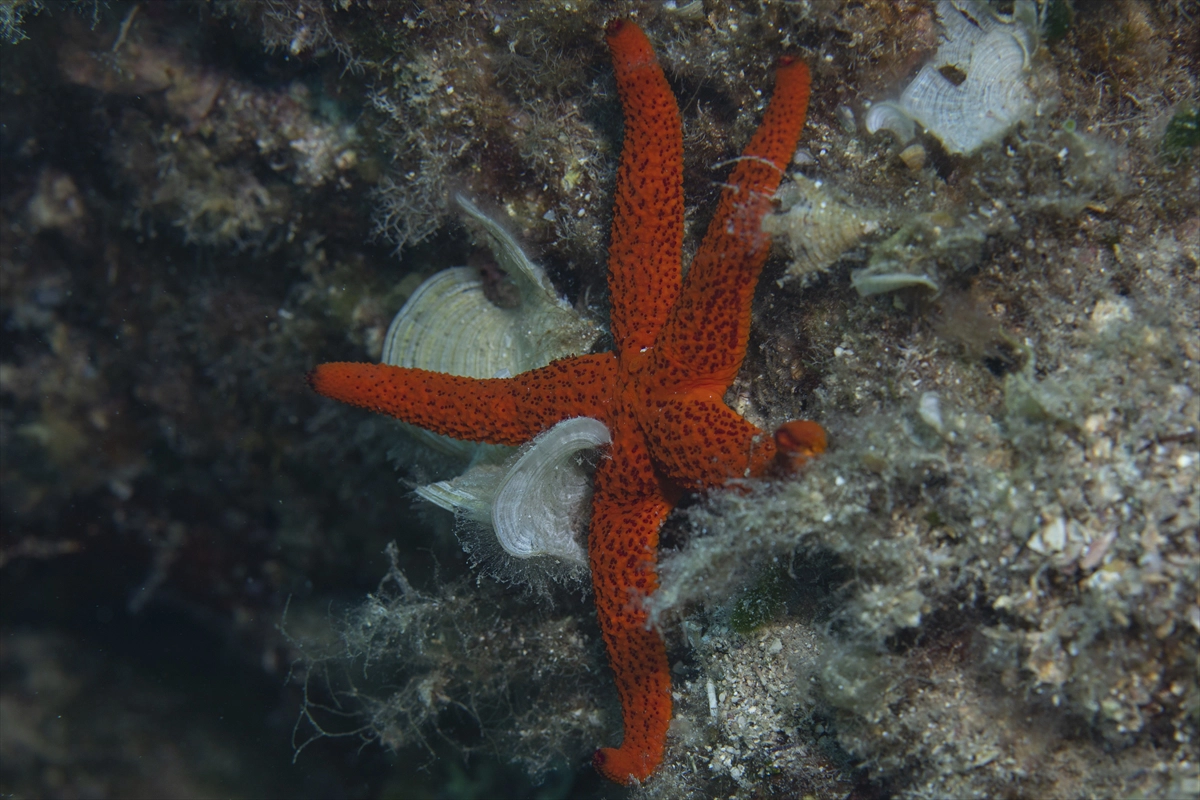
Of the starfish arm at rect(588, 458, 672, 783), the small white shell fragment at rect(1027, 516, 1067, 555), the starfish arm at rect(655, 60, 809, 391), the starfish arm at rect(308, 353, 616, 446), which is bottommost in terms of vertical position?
the starfish arm at rect(588, 458, 672, 783)

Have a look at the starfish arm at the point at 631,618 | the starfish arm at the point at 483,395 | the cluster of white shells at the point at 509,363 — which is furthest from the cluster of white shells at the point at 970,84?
the starfish arm at the point at 631,618

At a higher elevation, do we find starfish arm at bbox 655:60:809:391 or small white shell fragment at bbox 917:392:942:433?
starfish arm at bbox 655:60:809:391

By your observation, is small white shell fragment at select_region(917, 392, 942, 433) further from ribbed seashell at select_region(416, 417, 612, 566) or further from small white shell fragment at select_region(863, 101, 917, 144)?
ribbed seashell at select_region(416, 417, 612, 566)

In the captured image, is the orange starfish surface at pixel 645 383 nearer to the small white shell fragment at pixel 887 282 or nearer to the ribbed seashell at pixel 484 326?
the small white shell fragment at pixel 887 282

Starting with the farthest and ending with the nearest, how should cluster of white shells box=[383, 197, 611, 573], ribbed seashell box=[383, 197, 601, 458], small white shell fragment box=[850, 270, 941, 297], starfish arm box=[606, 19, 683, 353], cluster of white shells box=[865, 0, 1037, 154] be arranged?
ribbed seashell box=[383, 197, 601, 458] < cluster of white shells box=[383, 197, 611, 573] < starfish arm box=[606, 19, 683, 353] < cluster of white shells box=[865, 0, 1037, 154] < small white shell fragment box=[850, 270, 941, 297]

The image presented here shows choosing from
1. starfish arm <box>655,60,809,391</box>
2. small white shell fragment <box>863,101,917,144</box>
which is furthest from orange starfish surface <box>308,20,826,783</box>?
small white shell fragment <box>863,101,917,144</box>

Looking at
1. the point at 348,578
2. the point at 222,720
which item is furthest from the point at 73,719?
the point at 348,578

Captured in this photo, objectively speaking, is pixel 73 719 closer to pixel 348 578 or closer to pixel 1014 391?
pixel 348 578

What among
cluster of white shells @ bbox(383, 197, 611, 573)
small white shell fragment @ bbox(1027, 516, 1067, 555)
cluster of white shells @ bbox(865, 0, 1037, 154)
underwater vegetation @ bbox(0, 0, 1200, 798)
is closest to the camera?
small white shell fragment @ bbox(1027, 516, 1067, 555)
